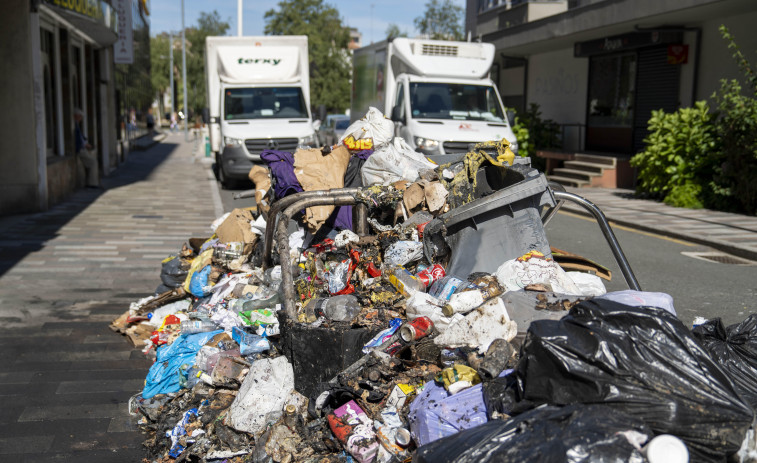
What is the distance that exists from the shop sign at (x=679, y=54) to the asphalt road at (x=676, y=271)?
290 inches

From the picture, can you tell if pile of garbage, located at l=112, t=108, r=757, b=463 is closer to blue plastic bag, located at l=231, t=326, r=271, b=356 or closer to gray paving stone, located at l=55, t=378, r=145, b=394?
blue plastic bag, located at l=231, t=326, r=271, b=356

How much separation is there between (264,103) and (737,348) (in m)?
16.0

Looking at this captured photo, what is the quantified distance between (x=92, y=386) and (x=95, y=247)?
18.0 feet

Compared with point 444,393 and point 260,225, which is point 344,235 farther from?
point 444,393

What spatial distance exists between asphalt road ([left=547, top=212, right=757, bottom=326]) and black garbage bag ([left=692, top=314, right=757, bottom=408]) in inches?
105

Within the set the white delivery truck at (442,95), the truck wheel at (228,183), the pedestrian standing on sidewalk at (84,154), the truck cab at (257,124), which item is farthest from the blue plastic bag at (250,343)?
the pedestrian standing on sidewalk at (84,154)

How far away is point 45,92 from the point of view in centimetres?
1524

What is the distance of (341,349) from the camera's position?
3947 millimetres

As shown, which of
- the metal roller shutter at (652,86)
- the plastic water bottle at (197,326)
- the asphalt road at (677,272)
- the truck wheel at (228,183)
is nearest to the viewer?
the plastic water bottle at (197,326)

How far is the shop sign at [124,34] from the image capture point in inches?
826

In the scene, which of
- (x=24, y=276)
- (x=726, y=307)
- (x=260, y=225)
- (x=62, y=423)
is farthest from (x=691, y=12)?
(x=62, y=423)

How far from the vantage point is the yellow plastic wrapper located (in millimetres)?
3174

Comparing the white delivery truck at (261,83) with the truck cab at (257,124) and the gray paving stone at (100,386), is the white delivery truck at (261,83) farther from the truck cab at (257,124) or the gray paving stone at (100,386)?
the gray paving stone at (100,386)

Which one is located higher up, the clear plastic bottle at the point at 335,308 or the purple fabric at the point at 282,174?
the purple fabric at the point at 282,174
